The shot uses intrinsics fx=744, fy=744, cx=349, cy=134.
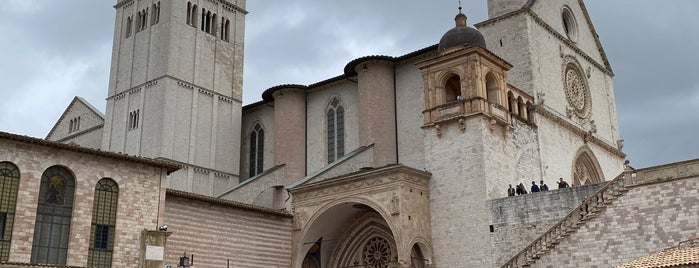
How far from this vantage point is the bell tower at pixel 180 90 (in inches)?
1439

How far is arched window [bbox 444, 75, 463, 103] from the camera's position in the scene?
27.0 meters

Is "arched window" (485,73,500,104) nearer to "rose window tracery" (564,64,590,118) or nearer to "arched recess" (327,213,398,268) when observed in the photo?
"arched recess" (327,213,398,268)

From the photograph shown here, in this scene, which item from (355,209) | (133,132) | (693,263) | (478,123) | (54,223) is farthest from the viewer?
(133,132)

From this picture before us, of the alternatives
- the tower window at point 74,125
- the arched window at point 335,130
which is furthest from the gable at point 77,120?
the arched window at point 335,130

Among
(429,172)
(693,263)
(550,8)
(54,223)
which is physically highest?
(550,8)

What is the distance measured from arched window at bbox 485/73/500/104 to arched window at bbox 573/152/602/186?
22.0 feet

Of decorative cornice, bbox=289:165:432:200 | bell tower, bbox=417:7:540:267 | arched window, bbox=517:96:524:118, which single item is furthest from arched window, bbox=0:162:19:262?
arched window, bbox=517:96:524:118

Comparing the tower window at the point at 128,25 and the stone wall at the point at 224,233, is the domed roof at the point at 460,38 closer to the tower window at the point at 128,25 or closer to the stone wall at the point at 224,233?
the stone wall at the point at 224,233

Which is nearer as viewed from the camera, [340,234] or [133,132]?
[340,234]

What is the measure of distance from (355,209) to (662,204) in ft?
36.1

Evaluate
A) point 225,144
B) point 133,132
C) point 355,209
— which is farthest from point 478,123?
point 133,132

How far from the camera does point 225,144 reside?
125ft

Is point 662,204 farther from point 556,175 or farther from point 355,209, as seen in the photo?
point 355,209

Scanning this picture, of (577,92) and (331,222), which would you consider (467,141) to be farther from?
(577,92)
